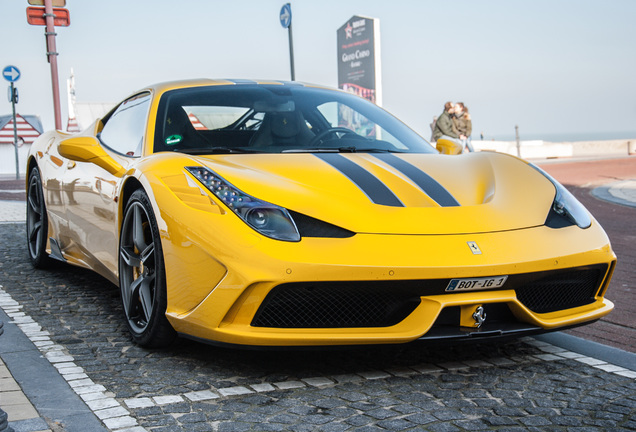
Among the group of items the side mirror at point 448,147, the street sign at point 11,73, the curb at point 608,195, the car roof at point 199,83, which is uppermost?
the street sign at point 11,73

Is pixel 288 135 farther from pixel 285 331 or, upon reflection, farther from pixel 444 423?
pixel 444 423

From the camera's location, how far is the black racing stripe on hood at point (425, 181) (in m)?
3.34

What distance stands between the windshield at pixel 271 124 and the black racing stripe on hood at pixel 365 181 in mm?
336

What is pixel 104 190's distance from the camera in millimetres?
4168

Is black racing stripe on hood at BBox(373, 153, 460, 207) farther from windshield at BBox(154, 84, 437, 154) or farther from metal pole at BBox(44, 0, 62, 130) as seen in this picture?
metal pole at BBox(44, 0, 62, 130)

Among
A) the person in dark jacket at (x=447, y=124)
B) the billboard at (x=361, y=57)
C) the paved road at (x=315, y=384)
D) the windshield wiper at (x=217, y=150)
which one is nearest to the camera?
the paved road at (x=315, y=384)

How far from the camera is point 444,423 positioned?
2.62 meters

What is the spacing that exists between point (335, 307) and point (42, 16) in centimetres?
1204

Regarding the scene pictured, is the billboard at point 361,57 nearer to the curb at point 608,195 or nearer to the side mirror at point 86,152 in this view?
the curb at point 608,195

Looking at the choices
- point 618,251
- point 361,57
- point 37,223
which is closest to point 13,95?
point 361,57

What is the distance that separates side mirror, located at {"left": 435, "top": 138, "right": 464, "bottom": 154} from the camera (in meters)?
4.58

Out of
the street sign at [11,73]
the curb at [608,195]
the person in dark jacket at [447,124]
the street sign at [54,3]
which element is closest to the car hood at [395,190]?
the curb at [608,195]

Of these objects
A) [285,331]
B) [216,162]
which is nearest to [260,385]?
[285,331]

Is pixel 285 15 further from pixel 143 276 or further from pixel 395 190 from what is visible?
pixel 395 190
